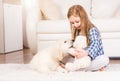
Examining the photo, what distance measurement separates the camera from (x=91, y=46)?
1.58 m

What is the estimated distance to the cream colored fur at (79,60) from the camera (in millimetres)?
1497

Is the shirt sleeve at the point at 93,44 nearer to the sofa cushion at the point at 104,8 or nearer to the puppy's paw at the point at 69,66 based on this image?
the puppy's paw at the point at 69,66

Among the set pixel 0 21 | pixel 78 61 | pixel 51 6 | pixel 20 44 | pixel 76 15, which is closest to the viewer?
pixel 78 61

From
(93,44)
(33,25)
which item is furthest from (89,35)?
(33,25)

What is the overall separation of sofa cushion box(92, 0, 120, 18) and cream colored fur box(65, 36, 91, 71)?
1477mm

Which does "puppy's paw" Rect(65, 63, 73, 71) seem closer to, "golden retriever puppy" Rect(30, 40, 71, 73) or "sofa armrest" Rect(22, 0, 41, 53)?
"golden retriever puppy" Rect(30, 40, 71, 73)

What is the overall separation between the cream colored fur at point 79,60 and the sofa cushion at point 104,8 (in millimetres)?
1477

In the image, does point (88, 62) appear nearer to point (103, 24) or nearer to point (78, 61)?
point (78, 61)

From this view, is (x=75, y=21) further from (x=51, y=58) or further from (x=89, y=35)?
(x=51, y=58)

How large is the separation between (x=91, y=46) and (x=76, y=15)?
0.68ft

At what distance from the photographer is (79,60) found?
1.50 metres

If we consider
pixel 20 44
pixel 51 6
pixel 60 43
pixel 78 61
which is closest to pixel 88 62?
pixel 78 61

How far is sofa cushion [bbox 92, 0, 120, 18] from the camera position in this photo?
2.99 meters

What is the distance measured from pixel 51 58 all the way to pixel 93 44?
26cm
